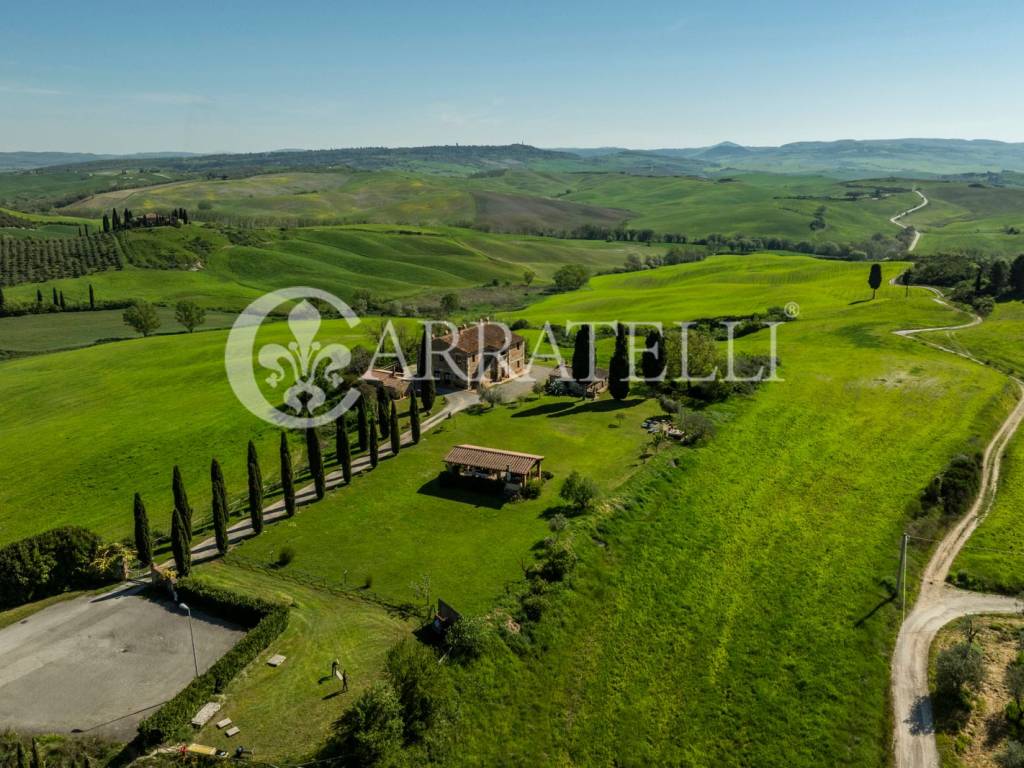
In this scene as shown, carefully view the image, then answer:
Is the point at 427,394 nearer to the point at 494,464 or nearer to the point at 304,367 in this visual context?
the point at 494,464

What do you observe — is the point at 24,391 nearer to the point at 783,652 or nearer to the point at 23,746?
the point at 23,746

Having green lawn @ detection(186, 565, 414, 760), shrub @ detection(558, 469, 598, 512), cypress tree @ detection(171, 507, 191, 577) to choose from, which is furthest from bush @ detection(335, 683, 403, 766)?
shrub @ detection(558, 469, 598, 512)

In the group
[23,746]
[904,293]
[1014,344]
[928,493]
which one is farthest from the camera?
[904,293]

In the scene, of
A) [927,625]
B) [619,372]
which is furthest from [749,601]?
[619,372]

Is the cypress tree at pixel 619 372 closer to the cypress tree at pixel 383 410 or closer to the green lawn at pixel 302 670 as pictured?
the cypress tree at pixel 383 410

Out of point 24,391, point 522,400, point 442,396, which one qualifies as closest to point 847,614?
point 522,400

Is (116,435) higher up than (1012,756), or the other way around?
(116,435)

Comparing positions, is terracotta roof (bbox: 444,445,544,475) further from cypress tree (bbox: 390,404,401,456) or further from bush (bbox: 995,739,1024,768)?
bush (bbox: 995,739,1024,768)
